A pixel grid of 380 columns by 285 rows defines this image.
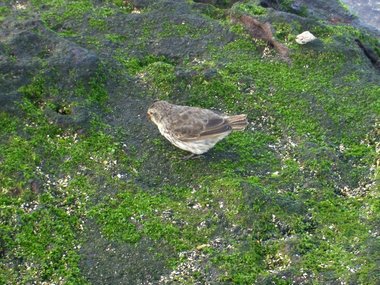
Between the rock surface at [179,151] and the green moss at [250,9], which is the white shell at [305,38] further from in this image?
the green moss at [250,9]

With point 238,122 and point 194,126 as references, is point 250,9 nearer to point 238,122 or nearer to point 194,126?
point 238,122

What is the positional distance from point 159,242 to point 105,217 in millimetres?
683

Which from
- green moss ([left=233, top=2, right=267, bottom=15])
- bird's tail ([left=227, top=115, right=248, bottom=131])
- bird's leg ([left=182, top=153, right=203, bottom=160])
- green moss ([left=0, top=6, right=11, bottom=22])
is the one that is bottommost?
bird's leg ([left=182, top=153, right=203, bottom=160])

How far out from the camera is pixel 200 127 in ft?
25.4

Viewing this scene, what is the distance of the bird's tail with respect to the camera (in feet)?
25.6

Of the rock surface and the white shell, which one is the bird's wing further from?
the white shell

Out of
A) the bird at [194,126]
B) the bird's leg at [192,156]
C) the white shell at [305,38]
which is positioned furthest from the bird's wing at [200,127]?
the white shell at [305,38]

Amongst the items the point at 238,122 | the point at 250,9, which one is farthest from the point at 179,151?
the point at 250,9

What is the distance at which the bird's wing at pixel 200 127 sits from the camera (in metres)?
7.71

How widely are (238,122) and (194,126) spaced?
21.7 inches

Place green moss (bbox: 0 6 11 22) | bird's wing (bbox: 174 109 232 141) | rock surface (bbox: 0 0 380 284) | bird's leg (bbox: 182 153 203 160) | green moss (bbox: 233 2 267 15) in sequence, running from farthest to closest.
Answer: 1. green moss (bbox: 233 2 267 15)
2. green moss (bbox: 0 6 11 22)
3. bird's leg (bbox: 182 153 203 160)
4. bird's wing (bbox: 174 109 232 141)
5. rock surface (bbox: 0 0 380 284)

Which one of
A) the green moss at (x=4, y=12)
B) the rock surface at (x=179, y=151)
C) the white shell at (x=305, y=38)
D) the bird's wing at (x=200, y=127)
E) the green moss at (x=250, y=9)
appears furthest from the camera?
the green moss at (x=250, y=9)

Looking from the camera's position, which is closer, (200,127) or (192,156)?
(200,127)

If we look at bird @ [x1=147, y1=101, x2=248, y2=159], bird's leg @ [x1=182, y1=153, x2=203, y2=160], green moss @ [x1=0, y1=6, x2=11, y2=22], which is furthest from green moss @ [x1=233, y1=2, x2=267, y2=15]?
green moss @ [x1=0, y1=6, x2=11, y2=22]
